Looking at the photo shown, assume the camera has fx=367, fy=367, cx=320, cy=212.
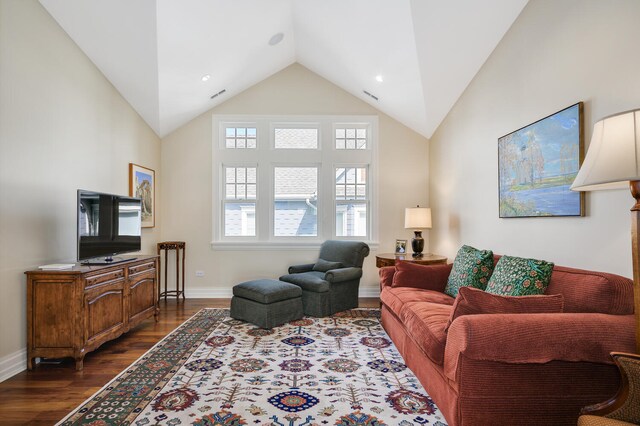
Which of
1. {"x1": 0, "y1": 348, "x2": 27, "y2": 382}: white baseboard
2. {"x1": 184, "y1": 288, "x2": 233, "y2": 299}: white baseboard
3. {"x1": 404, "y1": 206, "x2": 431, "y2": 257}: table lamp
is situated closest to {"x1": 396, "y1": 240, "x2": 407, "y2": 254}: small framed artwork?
{"x1": 404, "y1": 206, "x2": 431, "y2": 257}: table lamp

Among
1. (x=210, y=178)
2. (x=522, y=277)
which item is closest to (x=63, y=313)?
(x=210, y=178)

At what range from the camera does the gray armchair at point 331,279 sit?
4293mm

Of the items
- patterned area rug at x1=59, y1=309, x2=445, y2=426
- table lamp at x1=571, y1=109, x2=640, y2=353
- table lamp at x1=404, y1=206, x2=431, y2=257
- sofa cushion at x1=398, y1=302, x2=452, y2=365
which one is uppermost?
table lamp at x1=571, y1=109, x2=640, y2=353

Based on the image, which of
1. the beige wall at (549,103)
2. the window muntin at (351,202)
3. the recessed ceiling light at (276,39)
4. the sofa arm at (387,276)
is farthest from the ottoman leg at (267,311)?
the recessed ceiling light at (276,39)

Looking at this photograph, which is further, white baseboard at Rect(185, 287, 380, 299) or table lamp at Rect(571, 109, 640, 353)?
white baseboard at Rect(185, 287, 380, 299)

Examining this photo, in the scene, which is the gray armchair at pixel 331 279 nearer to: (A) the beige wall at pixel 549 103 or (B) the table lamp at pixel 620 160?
(A) the beige wall at pixel 549 103

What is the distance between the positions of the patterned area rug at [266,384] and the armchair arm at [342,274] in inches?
28.8

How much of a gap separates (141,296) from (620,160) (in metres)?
4.01

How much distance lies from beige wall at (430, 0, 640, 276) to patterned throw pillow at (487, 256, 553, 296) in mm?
297

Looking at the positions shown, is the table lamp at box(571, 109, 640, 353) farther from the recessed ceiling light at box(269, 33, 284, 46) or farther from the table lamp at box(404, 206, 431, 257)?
the recessed ceiling light at box(269, 33, 284, 46)

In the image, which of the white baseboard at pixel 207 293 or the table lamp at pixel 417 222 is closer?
the table lamp at pixel 417 222

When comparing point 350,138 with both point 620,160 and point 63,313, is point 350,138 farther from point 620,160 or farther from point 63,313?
point 620,160

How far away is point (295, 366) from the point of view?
2.86 m

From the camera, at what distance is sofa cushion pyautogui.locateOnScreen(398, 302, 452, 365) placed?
2.09m
